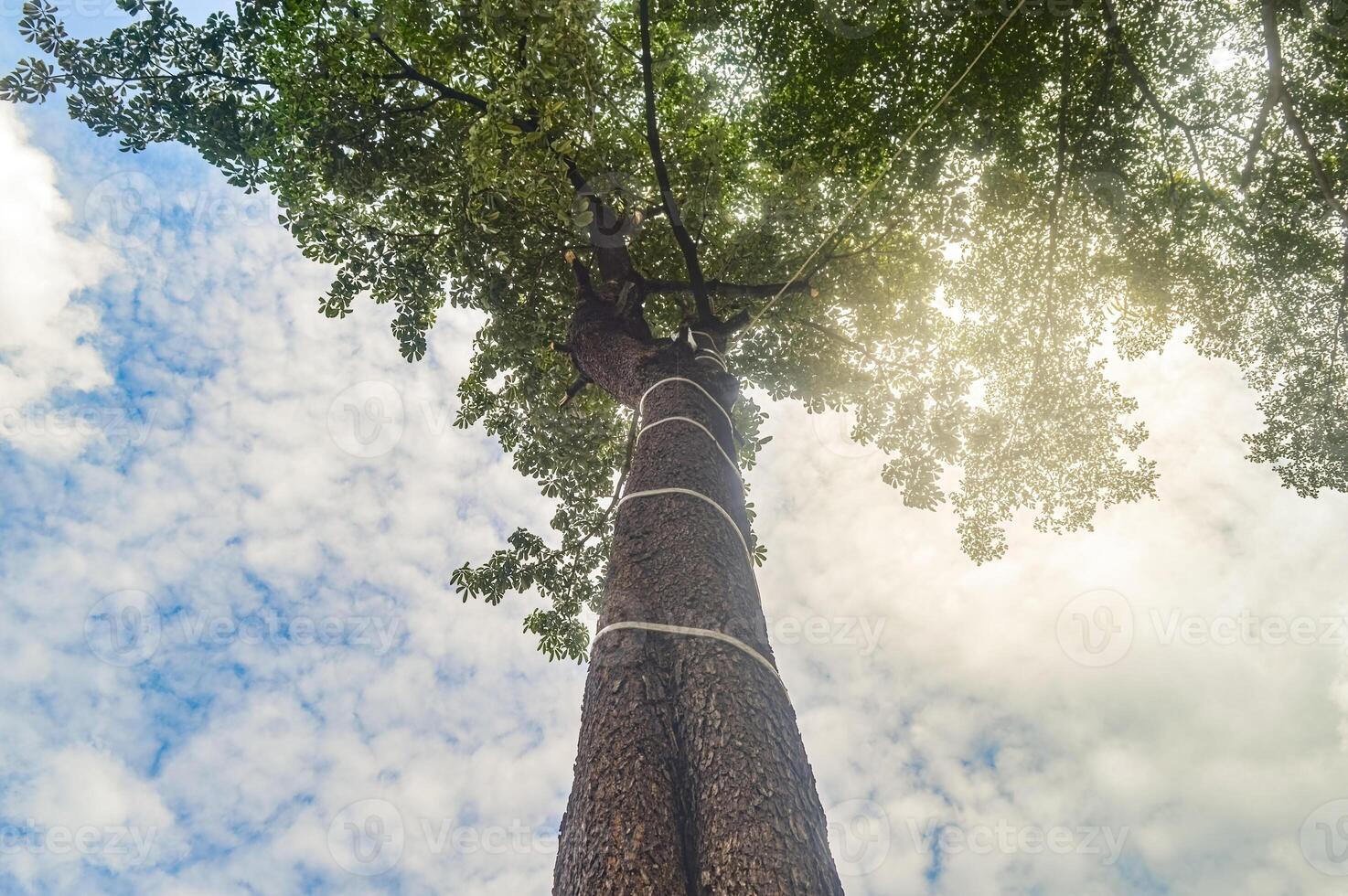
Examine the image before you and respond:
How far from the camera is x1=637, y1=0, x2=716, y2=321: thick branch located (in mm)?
3895

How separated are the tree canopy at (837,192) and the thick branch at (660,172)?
0.12m

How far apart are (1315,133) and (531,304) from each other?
6.84m

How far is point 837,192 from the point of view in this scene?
5828mm

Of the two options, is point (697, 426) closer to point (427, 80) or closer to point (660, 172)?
point (660, 172)

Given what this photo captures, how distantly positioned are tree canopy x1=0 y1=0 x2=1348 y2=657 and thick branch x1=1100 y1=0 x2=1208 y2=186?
0.17ft

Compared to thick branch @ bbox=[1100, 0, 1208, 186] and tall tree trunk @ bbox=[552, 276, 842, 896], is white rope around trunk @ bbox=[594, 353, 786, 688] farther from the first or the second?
thick branch @ bbox=[1100, 0, 1208, 186]

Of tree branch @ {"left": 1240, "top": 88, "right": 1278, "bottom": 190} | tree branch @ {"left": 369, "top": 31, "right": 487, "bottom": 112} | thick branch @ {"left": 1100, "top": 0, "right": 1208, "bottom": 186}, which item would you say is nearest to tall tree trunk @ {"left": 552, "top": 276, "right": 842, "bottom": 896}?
tree branch @ {"left": 369, "top": 31, "right": 487, "bottom": 112}

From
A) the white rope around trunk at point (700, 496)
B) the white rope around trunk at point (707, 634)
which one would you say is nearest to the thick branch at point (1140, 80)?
the white rope around trunk at point (700, 496)

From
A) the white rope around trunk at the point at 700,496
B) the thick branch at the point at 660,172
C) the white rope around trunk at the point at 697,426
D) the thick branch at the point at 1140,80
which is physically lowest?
the white rope around trunk at the point at 700,496

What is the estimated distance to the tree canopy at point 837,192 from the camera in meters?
4.70

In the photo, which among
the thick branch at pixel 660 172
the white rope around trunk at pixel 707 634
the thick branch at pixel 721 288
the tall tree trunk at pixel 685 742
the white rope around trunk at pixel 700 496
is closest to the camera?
the tall tree trunk at pixel 685 742

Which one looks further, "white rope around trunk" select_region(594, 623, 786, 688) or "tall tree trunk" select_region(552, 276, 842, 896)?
"white rope around trunk" select_region(594, 623, 786, 688)

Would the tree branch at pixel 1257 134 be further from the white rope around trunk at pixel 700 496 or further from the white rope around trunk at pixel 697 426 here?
the white rope around trunk at pixel 700 496

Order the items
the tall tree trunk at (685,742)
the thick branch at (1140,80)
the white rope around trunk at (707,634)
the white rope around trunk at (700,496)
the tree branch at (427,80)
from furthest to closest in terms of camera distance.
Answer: the tree branch at (427,80), the thick branch at (1140,80), the white rope around trunk at (700,496), the white rope around trunk at (707,634), the tall tree trunk at (685,742)
